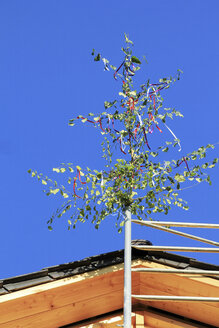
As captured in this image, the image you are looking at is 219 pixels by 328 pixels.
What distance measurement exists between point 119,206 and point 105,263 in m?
0.50

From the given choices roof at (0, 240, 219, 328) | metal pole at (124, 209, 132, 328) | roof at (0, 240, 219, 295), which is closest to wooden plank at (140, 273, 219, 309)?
roof at (0, 240, 219, 328)

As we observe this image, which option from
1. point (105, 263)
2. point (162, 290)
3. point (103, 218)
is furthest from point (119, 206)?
point (162, 290)

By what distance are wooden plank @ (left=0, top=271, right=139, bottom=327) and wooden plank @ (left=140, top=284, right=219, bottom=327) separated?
17cm

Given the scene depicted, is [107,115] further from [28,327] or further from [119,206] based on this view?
[28,327]

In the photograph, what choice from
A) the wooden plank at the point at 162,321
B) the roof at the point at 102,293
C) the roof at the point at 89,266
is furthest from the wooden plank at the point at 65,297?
the wooden plank at the point at 162,321

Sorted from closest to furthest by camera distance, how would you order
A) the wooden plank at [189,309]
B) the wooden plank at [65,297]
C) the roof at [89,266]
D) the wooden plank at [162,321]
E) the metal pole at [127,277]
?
the metal pole at [127,277], the wooden plank at [65,297], the roof at [89,266], the wooden plank at [189,309], the wooden plank at [162,321]

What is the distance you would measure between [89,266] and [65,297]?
1.19 feet

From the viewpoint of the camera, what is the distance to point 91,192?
376 cm

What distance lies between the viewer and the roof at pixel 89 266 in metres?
3.30

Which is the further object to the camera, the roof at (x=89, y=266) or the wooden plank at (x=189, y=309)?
the wooden plank at (x=189, y=309)

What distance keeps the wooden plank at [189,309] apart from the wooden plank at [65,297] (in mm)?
167

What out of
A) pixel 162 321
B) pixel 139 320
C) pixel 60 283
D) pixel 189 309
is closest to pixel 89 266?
pixel 60 283

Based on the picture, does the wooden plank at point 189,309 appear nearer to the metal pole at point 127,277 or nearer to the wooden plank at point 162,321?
the wooden plank at point 162,321

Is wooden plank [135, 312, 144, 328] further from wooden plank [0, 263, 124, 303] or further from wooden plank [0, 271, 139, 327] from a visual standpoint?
wooden plank [0, 263, 124, 303]
